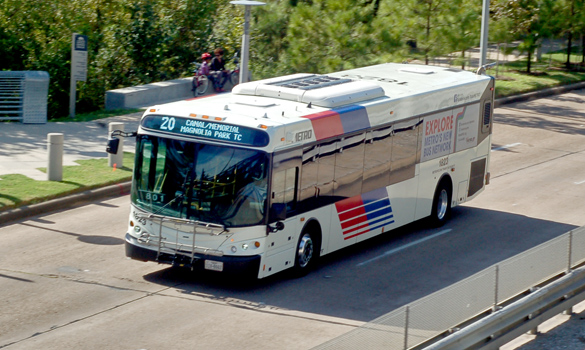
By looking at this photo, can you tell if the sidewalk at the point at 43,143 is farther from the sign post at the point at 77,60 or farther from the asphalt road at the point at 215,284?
the asphalt road at the point at 215,284

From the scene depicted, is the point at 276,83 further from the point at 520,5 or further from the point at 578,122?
the point at 520,5

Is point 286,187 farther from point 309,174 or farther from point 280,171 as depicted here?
point 309,174

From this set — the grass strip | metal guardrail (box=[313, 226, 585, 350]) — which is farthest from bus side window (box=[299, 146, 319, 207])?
the grass strip

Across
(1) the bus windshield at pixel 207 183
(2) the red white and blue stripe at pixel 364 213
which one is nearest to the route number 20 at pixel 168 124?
(1) the bus windshield at pixel 207 183

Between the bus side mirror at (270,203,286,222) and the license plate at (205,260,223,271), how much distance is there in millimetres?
947

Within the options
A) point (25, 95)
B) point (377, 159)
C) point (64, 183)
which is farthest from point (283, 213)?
point (25, 95)

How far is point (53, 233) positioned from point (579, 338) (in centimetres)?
893

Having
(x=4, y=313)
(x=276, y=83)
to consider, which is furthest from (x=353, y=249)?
(x=4, y=313)

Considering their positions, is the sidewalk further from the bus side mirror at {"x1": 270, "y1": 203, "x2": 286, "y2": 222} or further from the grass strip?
the bus side mirror at {"x1": 270, "y1": 203, "x2": 286, "y2": 222}

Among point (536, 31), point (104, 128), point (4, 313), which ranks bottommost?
point (4, 313)

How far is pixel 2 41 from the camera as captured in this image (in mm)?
27656

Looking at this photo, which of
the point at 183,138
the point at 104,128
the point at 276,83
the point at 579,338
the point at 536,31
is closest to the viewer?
the point at 579,338

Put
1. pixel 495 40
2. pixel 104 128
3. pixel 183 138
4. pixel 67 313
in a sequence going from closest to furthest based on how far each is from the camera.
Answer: pixel 67 313
pixel 183 138
pixel 104 128
pixel 495 40

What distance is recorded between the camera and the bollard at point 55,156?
1761cm
